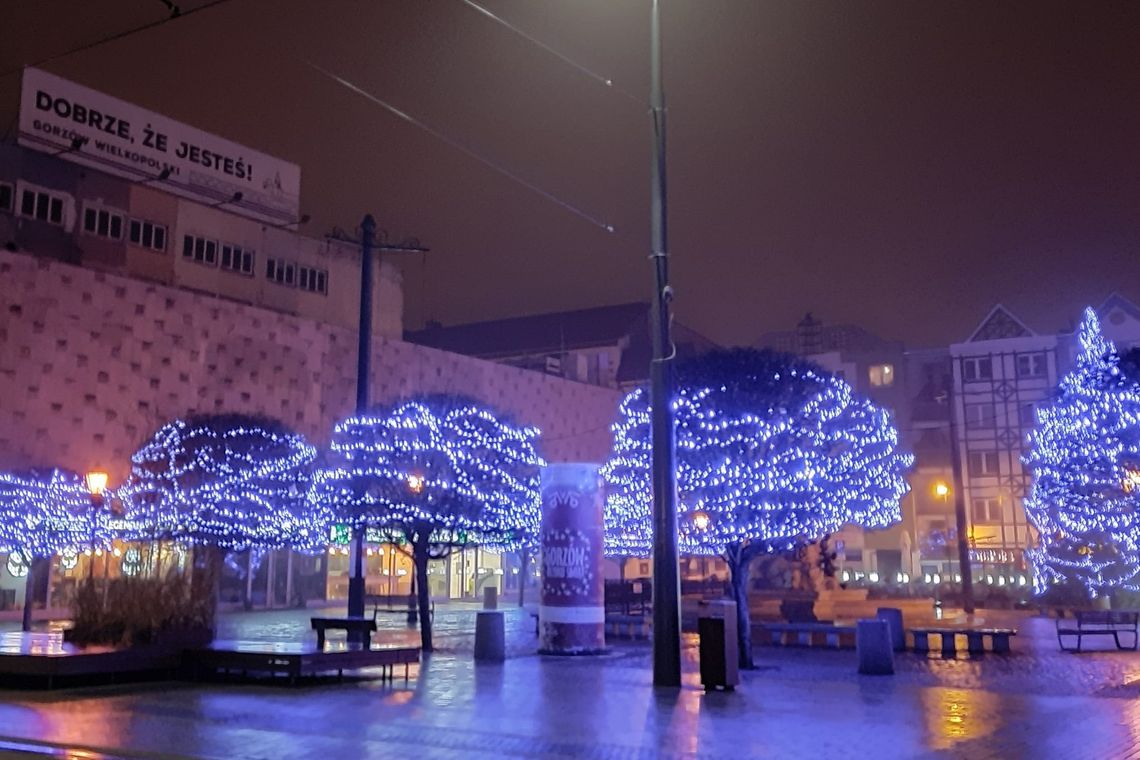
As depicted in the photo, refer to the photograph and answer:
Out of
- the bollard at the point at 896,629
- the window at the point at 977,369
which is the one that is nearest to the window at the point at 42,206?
the bollard at the point at 896,629

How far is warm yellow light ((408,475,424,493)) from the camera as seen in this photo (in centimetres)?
2334

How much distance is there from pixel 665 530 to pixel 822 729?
4191mm

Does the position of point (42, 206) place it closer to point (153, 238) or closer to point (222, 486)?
point (153, 238)

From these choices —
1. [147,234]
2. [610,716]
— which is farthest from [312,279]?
[610,716]

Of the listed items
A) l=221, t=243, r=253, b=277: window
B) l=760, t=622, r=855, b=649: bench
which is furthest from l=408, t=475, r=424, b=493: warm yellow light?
l=221, t=243, r=253, b=277: window

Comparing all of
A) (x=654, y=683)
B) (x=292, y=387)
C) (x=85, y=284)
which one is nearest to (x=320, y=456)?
(x=292, y=387)

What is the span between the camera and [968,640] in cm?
2184

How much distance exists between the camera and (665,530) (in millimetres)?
15406

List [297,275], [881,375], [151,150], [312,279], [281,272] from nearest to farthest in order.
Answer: [151,150]
[281,272]
[297,275]
[312,279]
[881,375]

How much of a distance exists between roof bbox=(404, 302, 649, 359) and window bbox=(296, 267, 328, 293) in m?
19.6

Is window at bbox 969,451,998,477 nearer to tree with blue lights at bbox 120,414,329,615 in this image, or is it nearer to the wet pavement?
tree with blue lights at bbox 120,414,329,615

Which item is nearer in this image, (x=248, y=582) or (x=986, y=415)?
(x=248, y=582)

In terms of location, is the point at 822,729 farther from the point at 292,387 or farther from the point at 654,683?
the point at 292,387

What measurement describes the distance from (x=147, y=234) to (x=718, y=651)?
107 ft
